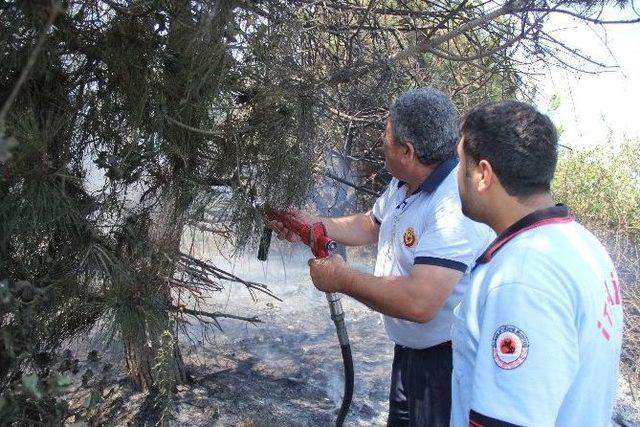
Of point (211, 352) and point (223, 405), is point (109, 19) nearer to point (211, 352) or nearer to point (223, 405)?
point (223, 405)

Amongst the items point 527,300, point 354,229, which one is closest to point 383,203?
point 354,229

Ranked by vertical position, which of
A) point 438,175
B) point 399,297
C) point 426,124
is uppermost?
point 426,124

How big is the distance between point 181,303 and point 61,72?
1050mm

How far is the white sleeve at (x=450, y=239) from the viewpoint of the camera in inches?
81.5

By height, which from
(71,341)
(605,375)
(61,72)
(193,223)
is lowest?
(71,341)

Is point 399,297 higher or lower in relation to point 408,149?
lower

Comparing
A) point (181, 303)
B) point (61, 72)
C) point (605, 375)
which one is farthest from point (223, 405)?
point (605, 375)

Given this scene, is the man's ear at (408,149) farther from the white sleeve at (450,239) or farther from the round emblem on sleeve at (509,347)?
the round emblem on sleeve at (509,347)

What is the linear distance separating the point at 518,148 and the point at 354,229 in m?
1.52

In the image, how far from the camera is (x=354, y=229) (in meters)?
2.86

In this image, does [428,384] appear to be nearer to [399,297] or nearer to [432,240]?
[399,297]

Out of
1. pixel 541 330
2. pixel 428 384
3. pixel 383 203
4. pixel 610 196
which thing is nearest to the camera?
pixel 541 330

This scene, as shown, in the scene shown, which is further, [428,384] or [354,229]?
[354,229]

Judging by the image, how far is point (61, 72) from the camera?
2029 millimetres
